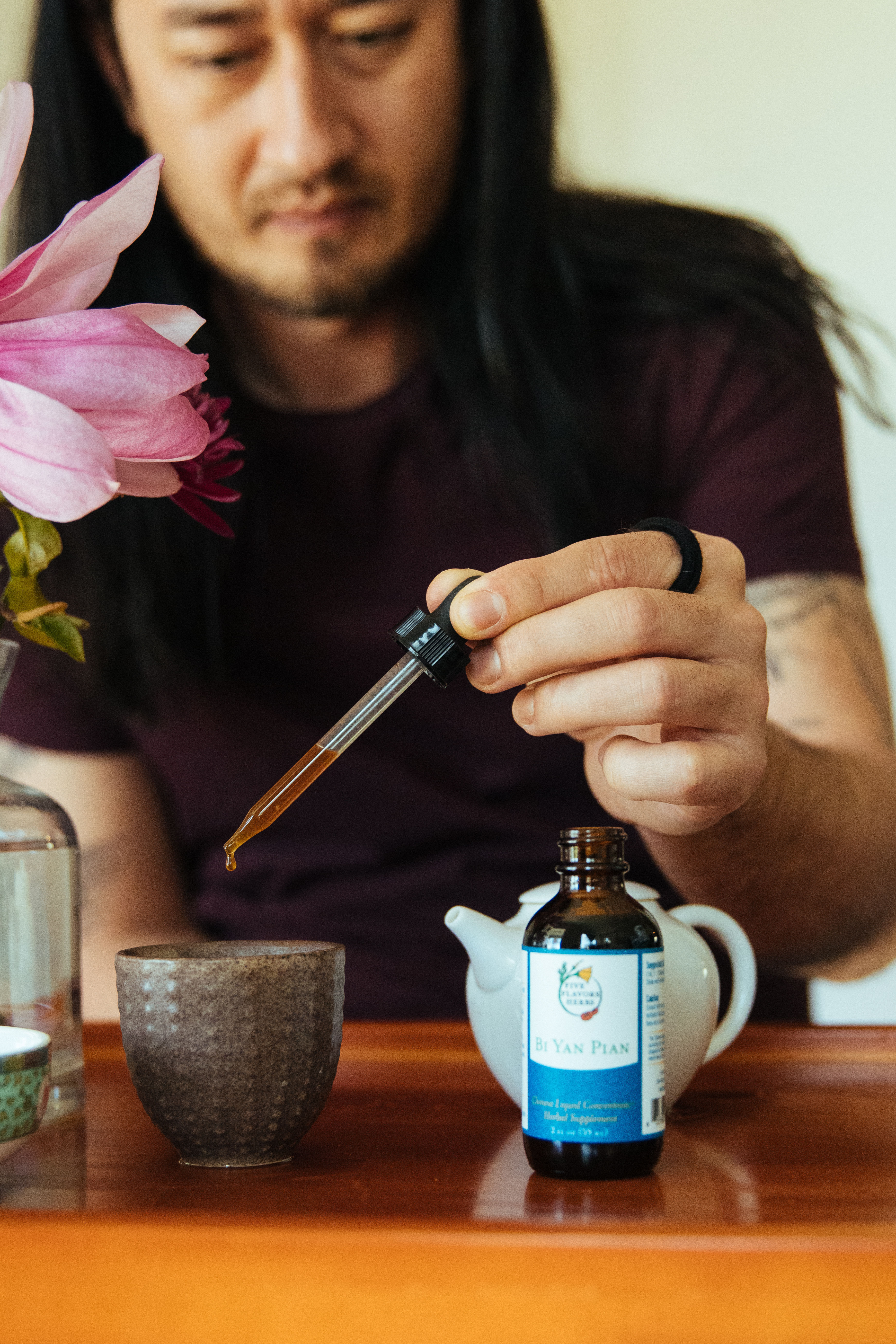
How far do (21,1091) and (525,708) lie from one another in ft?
0.92

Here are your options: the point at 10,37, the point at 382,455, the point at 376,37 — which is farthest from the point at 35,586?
the point at 10,37

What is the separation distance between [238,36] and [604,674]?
32.3 inches

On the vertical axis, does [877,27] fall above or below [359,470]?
above

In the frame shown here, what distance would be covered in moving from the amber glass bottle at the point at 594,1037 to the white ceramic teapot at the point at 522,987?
7cm

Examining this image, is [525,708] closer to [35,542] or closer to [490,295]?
[35,542]

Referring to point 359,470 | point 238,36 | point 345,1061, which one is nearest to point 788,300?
A: point 359,470

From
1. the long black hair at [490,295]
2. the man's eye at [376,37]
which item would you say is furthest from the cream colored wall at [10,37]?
the man's eye at [376,37]

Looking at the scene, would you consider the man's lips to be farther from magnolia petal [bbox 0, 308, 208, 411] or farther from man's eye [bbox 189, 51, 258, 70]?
magnolia petal [bbox 0, 308, 208, 411]

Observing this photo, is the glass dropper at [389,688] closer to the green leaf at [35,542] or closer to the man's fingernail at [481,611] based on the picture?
the man's fingernail at [481,611]

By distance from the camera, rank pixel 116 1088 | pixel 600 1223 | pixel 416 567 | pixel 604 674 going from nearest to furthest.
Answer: pixel 600 1223
pixel 604 674
pixel 116 1088
pixel 416 567

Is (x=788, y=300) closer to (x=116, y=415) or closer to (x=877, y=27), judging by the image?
(x=877, y=27)

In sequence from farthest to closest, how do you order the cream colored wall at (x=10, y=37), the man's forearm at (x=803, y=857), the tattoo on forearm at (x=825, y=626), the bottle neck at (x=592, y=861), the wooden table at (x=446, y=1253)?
the cream colored wall at (x=10, y=37)
the tattoo on forearm at (x=825, y=626)
the man's forearm at (x=803, y=857)
the bottle neck at (x=592, y=861)
the wooden table at (x=446, y=1253)

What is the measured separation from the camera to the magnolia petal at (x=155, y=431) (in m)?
0.46

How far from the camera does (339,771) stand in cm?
117
